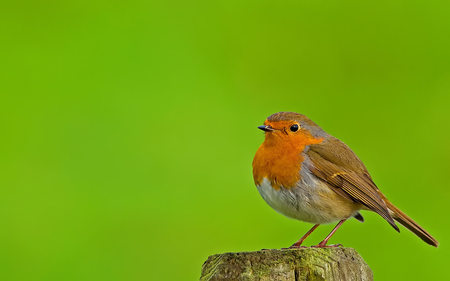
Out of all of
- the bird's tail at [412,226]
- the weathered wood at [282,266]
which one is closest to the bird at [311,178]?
the bird's tail at [412,226]

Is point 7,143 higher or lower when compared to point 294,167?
A: higher

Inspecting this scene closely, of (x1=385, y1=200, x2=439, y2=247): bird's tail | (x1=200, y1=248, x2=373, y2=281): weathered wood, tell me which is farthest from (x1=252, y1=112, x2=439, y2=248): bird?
(x1=200, y1=248, x2=373, y2=281): weathered wood

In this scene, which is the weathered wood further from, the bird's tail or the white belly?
the bird's tail

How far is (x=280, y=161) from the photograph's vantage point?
470 cm

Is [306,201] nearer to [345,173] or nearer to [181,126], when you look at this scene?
[345,173]

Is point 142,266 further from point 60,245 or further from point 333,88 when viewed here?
point 333,88

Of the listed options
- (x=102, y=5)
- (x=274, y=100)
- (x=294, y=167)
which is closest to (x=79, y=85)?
(x=102, y=5)

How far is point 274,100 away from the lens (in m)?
8.12

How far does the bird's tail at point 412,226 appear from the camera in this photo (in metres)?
4.85

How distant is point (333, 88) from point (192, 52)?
1639mm

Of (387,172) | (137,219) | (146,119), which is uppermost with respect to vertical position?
(146,119)

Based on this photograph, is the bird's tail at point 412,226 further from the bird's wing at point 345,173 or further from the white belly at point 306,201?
the white belly at point 306,201

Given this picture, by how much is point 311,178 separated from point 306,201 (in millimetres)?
167

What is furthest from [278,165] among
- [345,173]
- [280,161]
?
[345,173]
